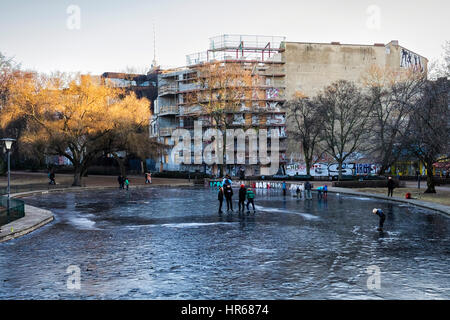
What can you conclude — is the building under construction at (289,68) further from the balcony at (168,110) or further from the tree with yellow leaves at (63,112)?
the tree with yellow leaves at (63,112)

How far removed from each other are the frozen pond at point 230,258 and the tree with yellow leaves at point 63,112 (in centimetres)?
2408

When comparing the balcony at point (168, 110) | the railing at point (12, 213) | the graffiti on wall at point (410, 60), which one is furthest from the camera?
the balcony at point (168, 110)

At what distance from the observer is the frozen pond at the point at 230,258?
28.7 ft

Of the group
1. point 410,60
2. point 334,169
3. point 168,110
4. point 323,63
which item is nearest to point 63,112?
point 168,110

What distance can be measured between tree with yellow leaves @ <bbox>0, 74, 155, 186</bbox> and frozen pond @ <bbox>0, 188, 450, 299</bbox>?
24.1 m

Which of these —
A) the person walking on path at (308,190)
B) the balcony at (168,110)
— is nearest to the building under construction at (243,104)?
the balcony at (168,110)

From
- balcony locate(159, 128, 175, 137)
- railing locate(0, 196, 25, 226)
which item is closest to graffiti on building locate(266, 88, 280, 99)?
balcony locate(159, 128, 175, 137)

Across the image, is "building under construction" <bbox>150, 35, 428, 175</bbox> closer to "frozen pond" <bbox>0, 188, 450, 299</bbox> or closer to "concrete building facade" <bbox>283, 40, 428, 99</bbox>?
"concrete building facade" <bbox>283, 40, 428, 99</bbox>

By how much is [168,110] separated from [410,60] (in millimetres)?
41132

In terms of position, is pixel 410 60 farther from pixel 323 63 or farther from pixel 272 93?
pixel 272 93

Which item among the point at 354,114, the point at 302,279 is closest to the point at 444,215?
the point at 302,279
